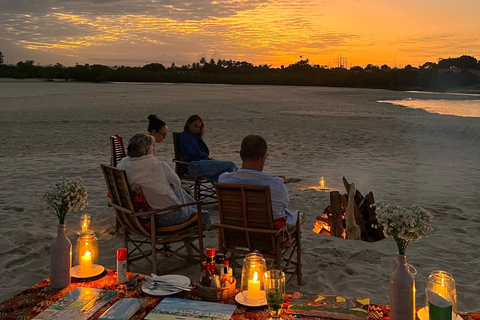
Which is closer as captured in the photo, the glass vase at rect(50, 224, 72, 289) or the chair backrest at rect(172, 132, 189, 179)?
the glass vase at rect(50, 224, 72, 289)

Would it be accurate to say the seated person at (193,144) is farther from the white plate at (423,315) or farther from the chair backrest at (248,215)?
the white plate at (423,315)

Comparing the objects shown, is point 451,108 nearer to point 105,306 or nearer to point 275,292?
point 275,292

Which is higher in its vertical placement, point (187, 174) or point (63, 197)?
point (63, 197)

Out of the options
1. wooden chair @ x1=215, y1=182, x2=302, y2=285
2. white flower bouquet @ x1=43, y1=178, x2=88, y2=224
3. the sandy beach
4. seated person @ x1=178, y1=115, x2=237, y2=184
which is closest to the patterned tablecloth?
white flower bouquet @ x1=43, y1=178, x2=88, y2=224

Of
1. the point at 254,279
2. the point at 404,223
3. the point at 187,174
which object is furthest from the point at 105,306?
the point at 187,174

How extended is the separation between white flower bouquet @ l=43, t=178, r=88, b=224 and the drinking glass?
1.33 meters

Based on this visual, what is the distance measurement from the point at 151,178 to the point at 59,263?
1.36 metres

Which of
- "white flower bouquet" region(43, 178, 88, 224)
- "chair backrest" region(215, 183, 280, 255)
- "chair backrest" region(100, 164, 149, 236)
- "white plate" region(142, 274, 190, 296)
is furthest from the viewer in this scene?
"chair backrest" region(100, 164, 149, 236)

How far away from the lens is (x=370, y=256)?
15.6ft

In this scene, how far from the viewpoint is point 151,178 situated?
3980mm

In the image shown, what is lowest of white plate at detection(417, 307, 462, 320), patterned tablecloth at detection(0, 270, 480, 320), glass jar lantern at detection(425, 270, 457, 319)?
patterned tablecloth at detection(0, 270, 480, 320)

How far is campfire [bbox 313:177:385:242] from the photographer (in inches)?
211

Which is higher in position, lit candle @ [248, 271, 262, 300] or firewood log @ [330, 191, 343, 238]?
lit candle @ [248, 271, 262, 300]

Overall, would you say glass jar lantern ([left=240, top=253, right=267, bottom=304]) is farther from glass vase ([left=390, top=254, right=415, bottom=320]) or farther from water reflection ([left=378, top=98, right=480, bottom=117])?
water reflection ([left=378, top=98, right=480, bottom=117])
